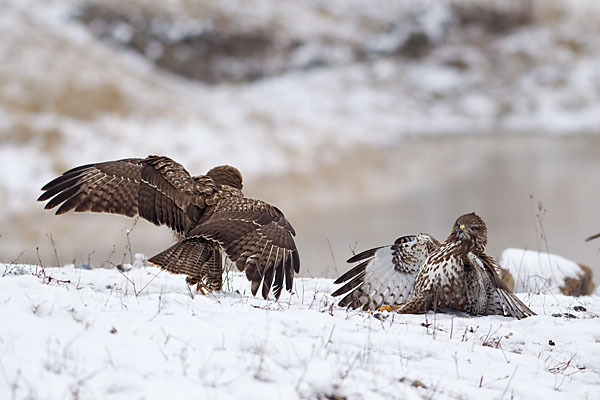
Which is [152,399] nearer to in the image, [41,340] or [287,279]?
[41,340]

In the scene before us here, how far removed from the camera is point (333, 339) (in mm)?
4277

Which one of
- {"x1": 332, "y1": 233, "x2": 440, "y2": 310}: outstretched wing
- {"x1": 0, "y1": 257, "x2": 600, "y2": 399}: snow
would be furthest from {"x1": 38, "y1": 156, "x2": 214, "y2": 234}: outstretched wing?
{"x1": 332, "y1": 233, "x2": 440, "y2": 310}: outstretched wing

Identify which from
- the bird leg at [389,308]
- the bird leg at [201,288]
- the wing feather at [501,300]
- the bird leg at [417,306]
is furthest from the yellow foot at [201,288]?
the wing feather at [501,300]

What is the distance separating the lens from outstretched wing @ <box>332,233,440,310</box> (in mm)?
6375

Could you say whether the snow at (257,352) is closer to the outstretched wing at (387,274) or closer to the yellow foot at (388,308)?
the yellow foot at (388,308)

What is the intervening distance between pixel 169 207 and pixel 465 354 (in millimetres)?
3281

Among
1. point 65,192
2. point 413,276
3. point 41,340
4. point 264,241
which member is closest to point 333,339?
point 264,241

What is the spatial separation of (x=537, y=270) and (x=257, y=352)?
20.4ft

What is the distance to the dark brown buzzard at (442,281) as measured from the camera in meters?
5.73

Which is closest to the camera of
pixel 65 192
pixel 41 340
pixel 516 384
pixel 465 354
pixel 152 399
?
pixel 152 399

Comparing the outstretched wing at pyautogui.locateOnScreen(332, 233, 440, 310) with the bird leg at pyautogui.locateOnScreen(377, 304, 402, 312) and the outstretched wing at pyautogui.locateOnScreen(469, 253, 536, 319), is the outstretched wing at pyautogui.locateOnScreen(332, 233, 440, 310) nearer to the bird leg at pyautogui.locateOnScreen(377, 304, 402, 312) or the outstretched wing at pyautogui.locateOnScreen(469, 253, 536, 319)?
the bird leg at pyautogui.locateOnScreen(377, 304, 402, 312)

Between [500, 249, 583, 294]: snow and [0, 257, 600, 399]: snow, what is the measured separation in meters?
3.03

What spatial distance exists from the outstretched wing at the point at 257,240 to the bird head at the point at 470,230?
1.55 meters

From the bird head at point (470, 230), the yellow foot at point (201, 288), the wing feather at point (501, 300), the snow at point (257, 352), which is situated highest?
the bird head at point (470, 230)
